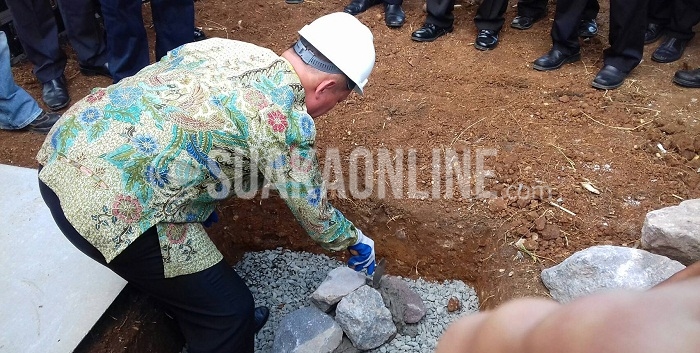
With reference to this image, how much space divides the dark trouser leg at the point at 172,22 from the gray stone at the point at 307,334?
2.13 metres

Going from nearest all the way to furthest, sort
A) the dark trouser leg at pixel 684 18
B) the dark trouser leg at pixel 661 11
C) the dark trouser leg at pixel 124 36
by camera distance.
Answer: the dark trouser leg at pixel 124 36 → the dark trouser leg at pixel 684 18 → the dark trouser leg at pixel 661 11

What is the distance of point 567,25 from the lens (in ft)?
13.4

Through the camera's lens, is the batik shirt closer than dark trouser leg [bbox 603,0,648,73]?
Yes

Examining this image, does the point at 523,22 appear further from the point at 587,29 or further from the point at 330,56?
the point at 330,56

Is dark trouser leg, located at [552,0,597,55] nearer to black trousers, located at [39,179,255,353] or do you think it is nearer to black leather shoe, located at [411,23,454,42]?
black leather shoe, located at [411,23,454,42]

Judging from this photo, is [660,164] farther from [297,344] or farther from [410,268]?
[297,344]

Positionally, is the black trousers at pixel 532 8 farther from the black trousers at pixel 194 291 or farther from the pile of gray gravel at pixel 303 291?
the black trousers at pixel 194 291

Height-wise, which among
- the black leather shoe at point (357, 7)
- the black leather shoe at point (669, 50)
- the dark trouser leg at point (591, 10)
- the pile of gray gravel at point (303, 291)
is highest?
the dark trouser leg at point (591, 10)

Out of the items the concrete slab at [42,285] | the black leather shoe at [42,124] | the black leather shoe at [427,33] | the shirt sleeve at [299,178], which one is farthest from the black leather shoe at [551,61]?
the black leather shoe at [42,124]

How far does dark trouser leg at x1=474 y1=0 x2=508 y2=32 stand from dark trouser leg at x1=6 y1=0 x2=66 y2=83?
3078mm

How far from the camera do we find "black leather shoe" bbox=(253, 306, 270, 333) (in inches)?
125

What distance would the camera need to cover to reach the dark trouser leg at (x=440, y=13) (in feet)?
15.2

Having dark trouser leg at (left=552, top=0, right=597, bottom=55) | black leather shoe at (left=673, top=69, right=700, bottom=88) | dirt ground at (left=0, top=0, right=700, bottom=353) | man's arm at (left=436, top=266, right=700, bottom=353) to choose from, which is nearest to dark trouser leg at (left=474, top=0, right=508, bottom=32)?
dirt ground at (left=0, top=0, right=700, bottom=353)

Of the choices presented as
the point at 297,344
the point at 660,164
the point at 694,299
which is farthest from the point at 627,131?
the point at 694,299
